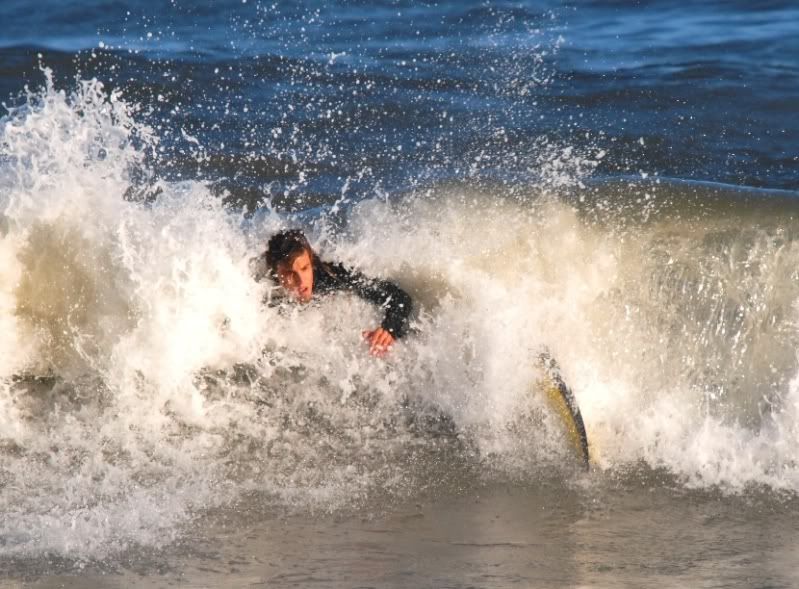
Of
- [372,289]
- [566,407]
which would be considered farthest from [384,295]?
[566,407]

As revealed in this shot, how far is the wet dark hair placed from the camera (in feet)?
16.5

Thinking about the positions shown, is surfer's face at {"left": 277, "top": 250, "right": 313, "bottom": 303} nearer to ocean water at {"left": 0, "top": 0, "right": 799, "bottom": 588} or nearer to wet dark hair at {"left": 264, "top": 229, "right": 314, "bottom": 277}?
wet dark hair at {"left": 264, "top": 229, "right": 314, "bottom": 277}

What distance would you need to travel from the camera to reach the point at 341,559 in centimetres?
401

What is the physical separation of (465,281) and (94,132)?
214cm

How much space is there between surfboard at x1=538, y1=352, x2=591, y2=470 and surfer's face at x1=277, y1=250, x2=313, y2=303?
3.64 ft

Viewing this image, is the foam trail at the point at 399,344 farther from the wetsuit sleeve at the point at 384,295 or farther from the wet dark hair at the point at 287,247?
the wet dark hair at the point at 287,247

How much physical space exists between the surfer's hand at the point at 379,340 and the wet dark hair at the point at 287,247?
46cm

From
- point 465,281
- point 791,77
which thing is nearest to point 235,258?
point 465,281

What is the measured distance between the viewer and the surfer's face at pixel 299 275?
5.06m

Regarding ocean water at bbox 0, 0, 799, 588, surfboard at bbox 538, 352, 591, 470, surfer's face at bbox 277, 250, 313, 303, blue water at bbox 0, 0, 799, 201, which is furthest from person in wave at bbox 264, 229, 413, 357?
blue water at bbox 0, 0, 799, 201

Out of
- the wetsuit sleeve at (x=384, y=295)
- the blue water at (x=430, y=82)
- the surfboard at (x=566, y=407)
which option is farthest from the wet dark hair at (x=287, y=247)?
the blue water at (x=430, y=82)

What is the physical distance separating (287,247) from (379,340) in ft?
1.88

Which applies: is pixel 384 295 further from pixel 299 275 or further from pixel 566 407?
pixel 566 407

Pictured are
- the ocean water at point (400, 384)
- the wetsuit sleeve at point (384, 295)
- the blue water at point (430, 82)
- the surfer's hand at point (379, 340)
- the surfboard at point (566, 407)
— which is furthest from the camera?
the blue water at point (430, 82)
